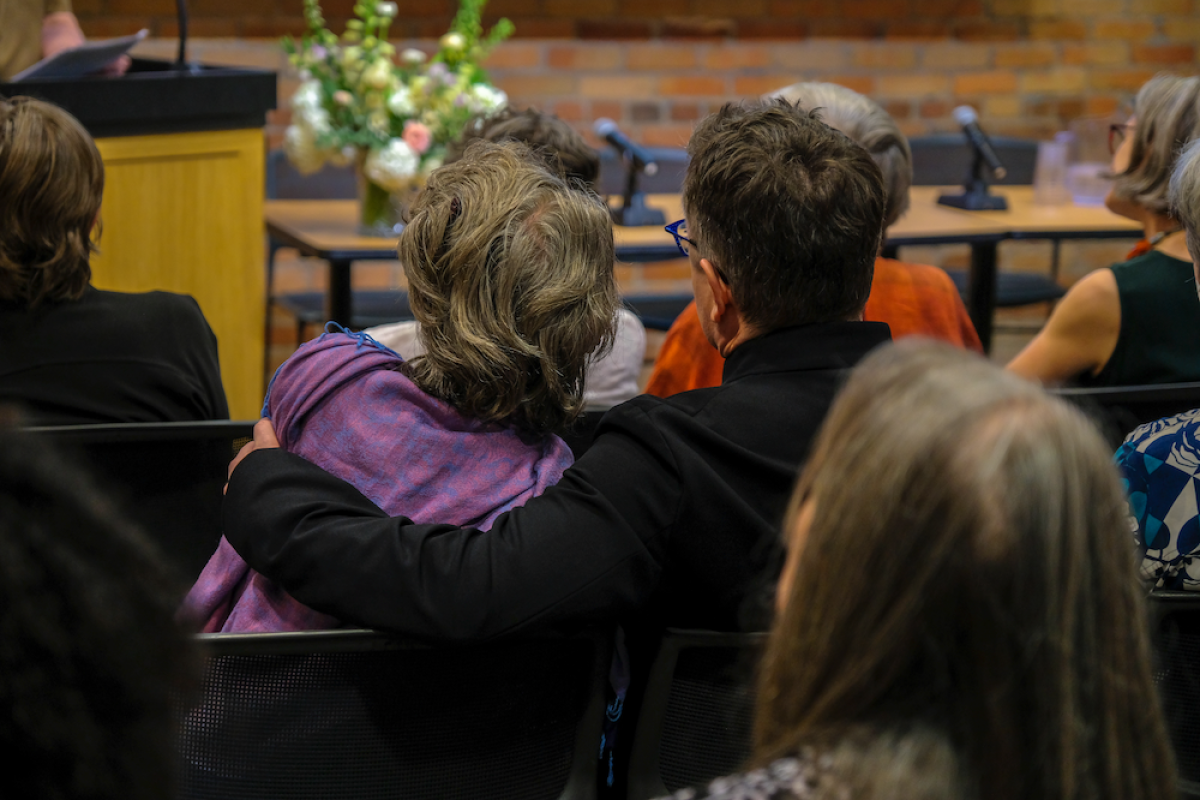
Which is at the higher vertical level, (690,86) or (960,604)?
(690,86)

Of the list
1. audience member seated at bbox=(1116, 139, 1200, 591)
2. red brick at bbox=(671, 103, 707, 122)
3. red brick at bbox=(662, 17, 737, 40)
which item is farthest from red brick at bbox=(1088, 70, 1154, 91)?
audience member seated at bbox=(1116, 139, 1200, 591)

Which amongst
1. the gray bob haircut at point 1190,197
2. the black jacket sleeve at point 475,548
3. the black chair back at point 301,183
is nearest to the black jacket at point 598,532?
the black jacket sleeve at point 475,548

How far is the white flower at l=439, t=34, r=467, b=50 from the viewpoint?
3.04m

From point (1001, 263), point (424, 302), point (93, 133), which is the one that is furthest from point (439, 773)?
point (1001, 263)

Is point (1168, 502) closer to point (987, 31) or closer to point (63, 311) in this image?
point (63, 311)

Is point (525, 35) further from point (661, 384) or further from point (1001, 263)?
point (661, 384)

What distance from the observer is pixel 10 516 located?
21.3 inches

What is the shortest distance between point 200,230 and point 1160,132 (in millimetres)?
1875

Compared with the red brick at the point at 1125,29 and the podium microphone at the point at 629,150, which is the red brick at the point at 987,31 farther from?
the podium microphone at the point at 629,150

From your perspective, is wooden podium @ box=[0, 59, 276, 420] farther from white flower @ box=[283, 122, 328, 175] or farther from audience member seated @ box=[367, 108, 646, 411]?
audience member seated @ box=[367, 108, 646, 411]

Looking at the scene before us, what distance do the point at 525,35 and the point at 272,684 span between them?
3945 mm

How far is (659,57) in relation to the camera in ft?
15.3

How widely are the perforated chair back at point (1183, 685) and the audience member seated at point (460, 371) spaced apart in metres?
0.56

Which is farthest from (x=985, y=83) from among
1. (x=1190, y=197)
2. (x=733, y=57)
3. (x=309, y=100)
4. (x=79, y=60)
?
(x=1190, y=197)
